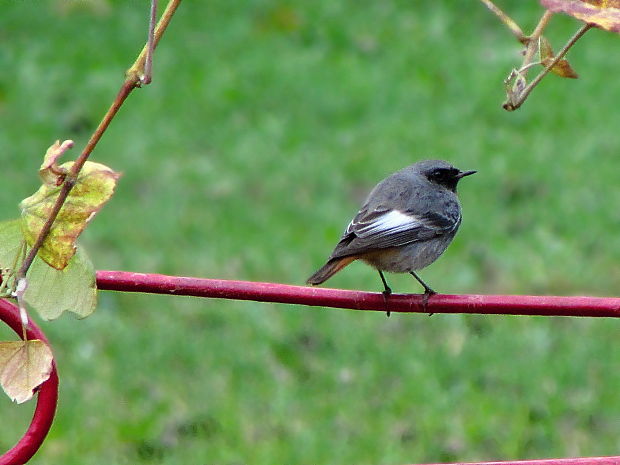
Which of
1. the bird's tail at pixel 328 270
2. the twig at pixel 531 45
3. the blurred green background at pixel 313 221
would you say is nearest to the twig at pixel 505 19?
the twig at pixel 531 45

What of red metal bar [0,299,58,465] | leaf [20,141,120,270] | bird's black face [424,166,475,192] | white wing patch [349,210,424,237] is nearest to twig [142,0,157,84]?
leaf [20,141,120,270]

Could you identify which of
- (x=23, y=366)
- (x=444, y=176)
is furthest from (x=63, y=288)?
(x=444, y=176)

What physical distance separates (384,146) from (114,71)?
2.80 meters

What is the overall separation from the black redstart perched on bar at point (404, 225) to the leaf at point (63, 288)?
6.79ft

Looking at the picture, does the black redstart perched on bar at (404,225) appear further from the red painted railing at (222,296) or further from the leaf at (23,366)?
the leaf at (23,366)

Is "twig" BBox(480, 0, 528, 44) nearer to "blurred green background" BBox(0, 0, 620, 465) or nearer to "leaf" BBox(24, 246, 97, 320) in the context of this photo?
"leaf" BBox(24, 246, 97, 320)

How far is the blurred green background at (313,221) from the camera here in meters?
5.61

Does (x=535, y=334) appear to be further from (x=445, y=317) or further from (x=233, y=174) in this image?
(x=233, y=174)

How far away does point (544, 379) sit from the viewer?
6.00 meters

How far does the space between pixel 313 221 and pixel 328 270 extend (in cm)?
401

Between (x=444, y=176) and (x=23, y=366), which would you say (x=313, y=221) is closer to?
(x=444, y=176)

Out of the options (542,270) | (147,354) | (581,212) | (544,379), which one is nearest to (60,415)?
(147,354)

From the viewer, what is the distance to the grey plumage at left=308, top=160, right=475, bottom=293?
421 cm

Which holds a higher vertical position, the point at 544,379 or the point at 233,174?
the point at 544,379
